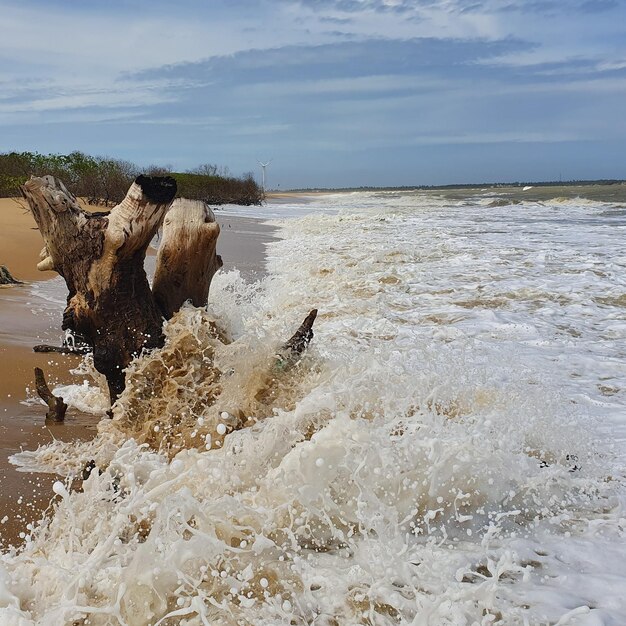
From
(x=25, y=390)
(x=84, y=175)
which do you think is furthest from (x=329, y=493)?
(x=84, y=175)

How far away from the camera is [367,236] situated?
1842cm

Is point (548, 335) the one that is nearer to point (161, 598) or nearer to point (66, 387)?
point (66, 387)

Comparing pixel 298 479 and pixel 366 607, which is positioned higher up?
pixel 298 479

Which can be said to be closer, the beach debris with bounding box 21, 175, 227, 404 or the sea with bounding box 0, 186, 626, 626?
the sea with bounding box 0, 186, 626, 626

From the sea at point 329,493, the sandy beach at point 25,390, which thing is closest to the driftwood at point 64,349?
the sandy beach at point 25,390

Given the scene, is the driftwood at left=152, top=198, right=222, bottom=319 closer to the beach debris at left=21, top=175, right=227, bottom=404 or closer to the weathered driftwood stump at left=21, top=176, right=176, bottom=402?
the beach debris at left=21, top=175, right=227, bottom=404

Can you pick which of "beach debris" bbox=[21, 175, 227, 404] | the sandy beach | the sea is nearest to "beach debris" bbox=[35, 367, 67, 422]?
the sandy beach

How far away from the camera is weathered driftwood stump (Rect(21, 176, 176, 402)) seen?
4047mm

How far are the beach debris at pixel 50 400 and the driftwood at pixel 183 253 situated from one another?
0.90 meters

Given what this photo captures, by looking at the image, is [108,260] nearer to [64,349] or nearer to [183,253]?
[183,253]

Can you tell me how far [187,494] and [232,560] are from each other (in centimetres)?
30

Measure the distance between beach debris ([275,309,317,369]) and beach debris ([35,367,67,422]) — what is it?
57.7 inches

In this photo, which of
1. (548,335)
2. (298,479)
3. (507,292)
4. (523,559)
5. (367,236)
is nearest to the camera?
(523,559)

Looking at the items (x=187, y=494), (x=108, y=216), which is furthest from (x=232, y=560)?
(x=108, y=216)
